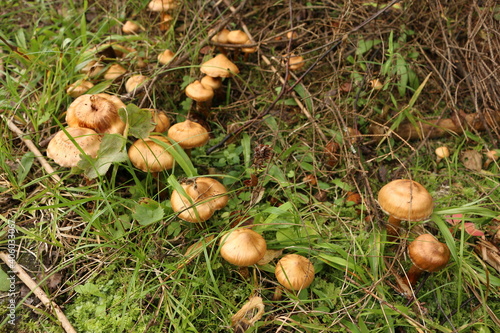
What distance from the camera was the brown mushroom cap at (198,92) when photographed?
128 inches

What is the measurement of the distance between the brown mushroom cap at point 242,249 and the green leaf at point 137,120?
1005 mm

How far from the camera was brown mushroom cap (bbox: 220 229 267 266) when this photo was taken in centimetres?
221

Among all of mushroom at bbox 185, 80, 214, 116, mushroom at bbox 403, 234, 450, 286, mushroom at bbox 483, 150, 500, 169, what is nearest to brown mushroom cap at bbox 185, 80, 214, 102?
mushroom at bbox 185, 80, 214, 116

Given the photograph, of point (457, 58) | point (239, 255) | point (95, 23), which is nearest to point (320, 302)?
point (239, 255)

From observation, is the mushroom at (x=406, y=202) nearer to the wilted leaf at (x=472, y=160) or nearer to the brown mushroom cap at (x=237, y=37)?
the wilted leaf at (x=472, y=160)

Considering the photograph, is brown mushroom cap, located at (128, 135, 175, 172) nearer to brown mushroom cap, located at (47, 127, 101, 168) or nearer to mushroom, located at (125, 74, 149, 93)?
brown mushroom cap, located at (47, 127, 101, 168)

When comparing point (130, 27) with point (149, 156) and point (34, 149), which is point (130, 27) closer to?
point (34, 149)

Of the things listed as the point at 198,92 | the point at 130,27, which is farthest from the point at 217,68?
the point at 130,27

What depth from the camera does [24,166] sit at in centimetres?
293

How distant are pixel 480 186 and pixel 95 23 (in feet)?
14.8

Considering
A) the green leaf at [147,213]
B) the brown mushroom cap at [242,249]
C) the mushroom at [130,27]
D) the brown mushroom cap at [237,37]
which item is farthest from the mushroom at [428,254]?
the mushroom at [130,27]

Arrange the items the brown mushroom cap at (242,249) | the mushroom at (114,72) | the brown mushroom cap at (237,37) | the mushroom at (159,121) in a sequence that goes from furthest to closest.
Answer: the brown mushroom cap at (237,37), the mushroom at (114,72), the mushroom at (159,121), the brown mushroom cap at (242,249)

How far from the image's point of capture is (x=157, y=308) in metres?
2.30

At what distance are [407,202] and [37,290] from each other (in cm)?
246
